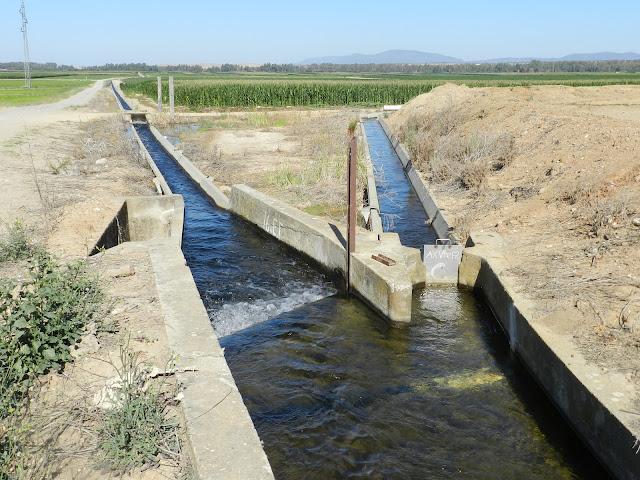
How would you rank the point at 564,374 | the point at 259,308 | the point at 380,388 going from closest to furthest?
the point at 564,374, the point at 380,388, the point at 259,308

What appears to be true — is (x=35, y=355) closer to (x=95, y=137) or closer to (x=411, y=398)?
(x=411, y=398)

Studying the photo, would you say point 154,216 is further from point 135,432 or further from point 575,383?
point 575,383

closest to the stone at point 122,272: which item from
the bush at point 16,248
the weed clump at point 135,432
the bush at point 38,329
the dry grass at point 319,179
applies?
the bush at point 16,248

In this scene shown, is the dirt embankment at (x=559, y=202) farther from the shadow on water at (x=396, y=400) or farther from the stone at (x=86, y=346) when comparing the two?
the stone at (x=86, y=346)

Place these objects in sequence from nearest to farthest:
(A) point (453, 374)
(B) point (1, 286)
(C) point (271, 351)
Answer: (B) point (1, 286) < (A) point (453, 374) < (C) point (271, 351)

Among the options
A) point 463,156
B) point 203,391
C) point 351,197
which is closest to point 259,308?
point 351,197

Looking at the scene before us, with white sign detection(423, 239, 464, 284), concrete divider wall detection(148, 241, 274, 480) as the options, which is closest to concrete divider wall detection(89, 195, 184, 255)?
concrete divider wall detection(148, 241, 274, 480)

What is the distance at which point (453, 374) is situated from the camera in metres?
7.05

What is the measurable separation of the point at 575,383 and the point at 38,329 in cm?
521


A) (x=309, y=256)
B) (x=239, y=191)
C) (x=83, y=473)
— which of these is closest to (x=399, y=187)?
(x=239, y=191)

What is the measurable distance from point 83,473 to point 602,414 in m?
4.44

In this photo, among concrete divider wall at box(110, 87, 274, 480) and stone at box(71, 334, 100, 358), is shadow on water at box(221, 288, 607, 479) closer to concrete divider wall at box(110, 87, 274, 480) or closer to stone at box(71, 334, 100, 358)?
concrete divider wall at box(110, 87, 274, 480)

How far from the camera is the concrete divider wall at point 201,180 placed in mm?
14680

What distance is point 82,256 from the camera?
8.28 m
